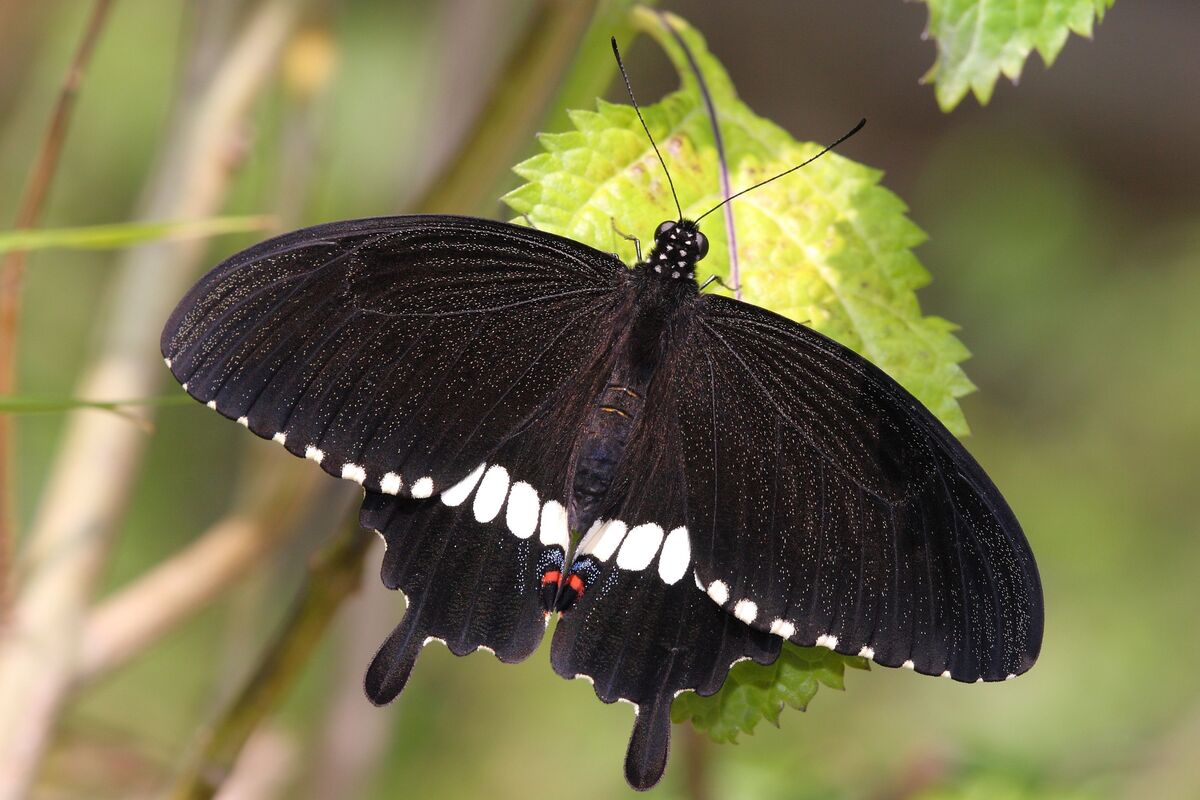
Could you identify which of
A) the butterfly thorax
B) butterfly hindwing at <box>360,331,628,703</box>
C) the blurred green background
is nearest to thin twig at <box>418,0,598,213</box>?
the butterfly thorax

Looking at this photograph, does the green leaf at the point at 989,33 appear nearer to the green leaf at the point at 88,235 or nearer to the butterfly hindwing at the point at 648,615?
the butterfly hindwing at the point at 648,615

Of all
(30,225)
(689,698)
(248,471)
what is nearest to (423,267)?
(30,225)

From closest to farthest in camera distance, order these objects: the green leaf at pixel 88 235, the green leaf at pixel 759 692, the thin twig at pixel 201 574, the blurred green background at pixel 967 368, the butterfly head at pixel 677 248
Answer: the green leaf at pixel 88 235
the green leaf at pixel 759 692
the butterfly head at pixel 677 248
the thin twig at pixel 201 574
the blurred green background at pixel 967 368

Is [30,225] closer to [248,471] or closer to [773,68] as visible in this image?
[248,471]

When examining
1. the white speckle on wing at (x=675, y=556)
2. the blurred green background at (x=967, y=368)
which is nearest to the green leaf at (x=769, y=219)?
the white speckle on wing at (x=675, y=556)

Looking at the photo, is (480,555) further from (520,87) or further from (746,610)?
(520,87)

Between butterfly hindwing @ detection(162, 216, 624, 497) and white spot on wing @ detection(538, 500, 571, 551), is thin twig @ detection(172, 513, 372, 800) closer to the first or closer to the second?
butterfly hindwing @ detection(162, 216, 624, 497)

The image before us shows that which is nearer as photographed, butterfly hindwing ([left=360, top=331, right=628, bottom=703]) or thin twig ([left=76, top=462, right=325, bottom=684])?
butterfly hindwing ([left=360, top=331, right=628, bottom=703])
